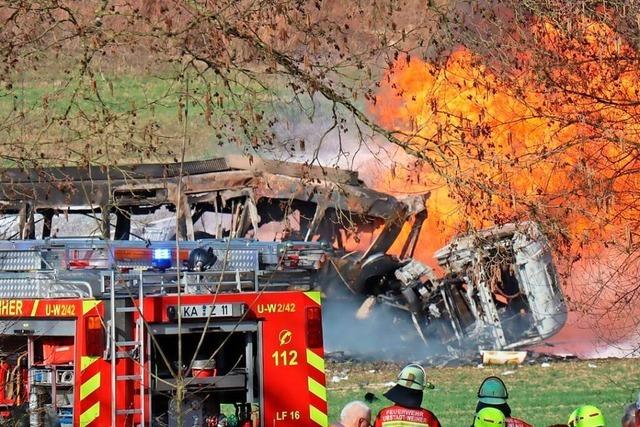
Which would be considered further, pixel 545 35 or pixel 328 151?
pixel 328 151

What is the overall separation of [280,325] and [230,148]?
3070cm

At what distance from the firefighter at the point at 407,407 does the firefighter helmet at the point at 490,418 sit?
0.59 m

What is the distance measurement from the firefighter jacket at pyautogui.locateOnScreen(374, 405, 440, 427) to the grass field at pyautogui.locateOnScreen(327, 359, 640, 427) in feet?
24.6

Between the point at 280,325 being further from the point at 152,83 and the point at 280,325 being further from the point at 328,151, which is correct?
the point at 152,83

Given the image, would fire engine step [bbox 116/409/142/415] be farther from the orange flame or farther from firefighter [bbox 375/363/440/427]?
the orange flame

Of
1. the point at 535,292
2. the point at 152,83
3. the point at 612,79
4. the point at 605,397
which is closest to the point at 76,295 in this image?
the point at 612,79

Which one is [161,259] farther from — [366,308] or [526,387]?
[366,308]

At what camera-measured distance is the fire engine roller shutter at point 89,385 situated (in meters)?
9.25

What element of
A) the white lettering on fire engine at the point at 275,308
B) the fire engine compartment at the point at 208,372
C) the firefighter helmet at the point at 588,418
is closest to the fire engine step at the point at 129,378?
the fire engine compartment at the point at 208,372

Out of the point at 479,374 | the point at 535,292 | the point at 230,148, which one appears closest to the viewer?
the point at 479,374

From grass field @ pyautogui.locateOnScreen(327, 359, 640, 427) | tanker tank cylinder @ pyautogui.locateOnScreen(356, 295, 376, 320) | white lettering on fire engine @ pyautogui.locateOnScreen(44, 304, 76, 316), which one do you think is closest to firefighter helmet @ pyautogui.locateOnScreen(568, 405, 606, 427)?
white lettering on fire engine @ pyautogui.locateOnScreen(44, 304, 76, 316)

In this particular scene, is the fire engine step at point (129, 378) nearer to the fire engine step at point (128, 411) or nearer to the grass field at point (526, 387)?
the fire engine step at point (128, 411)

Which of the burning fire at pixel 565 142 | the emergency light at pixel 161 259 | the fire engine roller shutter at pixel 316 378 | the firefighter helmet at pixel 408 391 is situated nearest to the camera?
the firefighter helmet at pixel 408 391

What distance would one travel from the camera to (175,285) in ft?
32.0
